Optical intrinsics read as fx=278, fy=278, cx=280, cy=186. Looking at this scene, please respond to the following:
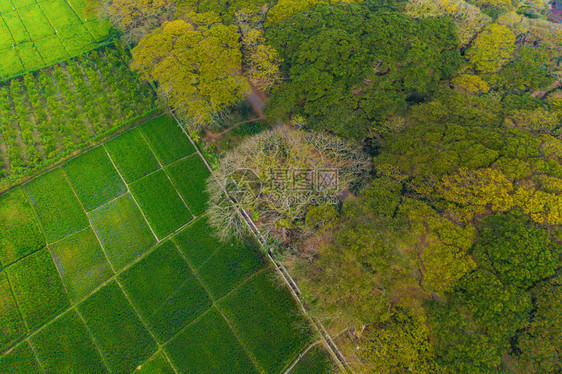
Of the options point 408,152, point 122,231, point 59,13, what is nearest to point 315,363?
point 408,152

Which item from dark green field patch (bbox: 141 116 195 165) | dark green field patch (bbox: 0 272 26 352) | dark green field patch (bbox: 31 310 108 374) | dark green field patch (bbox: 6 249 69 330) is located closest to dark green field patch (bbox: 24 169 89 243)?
dark green field patch (bbox: 6 249 69 330)

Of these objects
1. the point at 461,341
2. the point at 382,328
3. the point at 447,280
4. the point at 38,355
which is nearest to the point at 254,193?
the point at 382,328

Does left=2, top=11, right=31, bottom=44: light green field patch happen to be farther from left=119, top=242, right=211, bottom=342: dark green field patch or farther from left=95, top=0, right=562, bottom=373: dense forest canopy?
left=119, top=242, right=211, bottom=342: dark green field patch

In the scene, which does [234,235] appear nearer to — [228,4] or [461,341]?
[461,341]

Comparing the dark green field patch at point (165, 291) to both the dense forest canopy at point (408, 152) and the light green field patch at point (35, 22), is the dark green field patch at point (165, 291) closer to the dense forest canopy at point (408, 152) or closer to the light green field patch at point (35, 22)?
the dense forest canopy at point (408, 152)

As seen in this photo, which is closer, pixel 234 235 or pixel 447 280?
pixel 447 280
